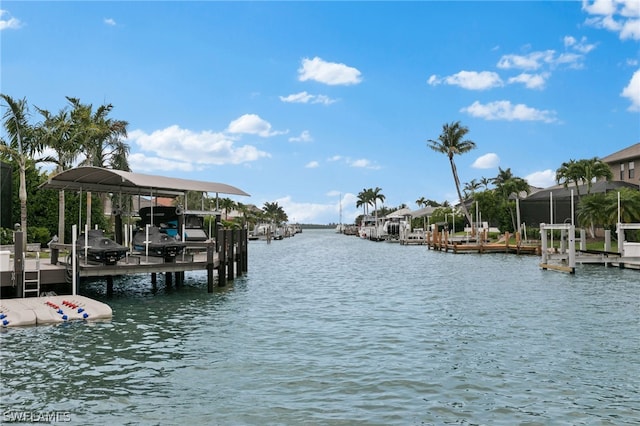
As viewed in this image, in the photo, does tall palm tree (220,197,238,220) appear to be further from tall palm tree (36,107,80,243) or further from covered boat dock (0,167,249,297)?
covered boat dock (0,167,249,297)

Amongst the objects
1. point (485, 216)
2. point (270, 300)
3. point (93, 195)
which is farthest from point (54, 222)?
point (485, 216)

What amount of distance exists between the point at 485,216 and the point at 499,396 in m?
74.6

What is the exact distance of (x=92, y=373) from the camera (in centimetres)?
1164

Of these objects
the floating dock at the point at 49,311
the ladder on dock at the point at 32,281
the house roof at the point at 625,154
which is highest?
the house roof at the point at 625,154

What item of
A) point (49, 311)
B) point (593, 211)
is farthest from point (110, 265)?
point (593, 211)

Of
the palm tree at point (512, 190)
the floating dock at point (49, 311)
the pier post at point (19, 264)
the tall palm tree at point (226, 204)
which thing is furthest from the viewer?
the tall palm tree at point (226, 204)

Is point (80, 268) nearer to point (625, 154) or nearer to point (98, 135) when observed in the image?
point (98, 135)

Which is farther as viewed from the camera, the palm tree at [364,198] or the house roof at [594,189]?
the palm tree at [364,198]

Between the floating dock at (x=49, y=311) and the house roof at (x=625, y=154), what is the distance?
5636cm

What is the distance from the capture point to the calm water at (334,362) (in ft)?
31.4

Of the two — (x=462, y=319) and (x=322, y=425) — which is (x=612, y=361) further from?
(x=322, y=425)

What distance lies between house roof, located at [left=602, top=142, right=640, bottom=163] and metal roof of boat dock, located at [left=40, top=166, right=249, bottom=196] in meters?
48.3

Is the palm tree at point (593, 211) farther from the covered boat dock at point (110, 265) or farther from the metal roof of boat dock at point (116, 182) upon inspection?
the metal roof of boat dock at point (116, 182)

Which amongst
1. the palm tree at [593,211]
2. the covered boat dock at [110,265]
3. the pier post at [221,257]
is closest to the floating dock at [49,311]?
the covered boat dock at [110,265]
